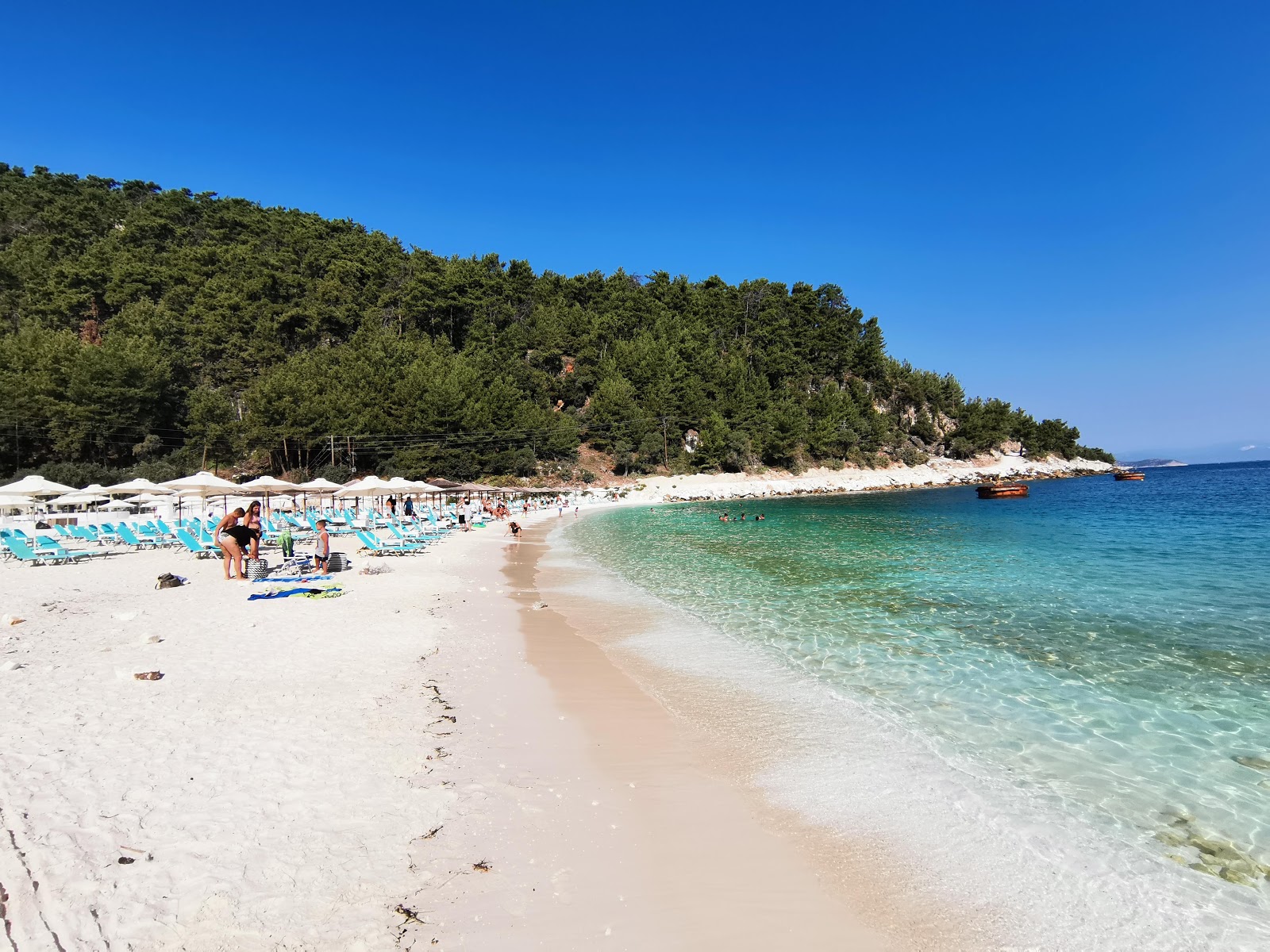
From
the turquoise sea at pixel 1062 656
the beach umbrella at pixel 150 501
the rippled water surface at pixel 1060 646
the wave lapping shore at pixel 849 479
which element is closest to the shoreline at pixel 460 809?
the turquoise sea at pixel 1062 656

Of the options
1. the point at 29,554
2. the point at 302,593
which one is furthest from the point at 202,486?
the point at 302,593

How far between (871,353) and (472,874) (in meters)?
81.9

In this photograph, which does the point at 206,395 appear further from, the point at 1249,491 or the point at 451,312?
the point at 1249,491

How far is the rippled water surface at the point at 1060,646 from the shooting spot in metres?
4.31

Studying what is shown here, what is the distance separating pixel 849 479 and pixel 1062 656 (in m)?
59.5

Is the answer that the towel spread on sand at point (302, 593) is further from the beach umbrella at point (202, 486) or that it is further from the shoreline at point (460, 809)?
the beach umbrella at point (202, 486)

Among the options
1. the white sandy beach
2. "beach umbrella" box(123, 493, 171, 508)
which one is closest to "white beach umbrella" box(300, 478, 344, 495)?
"beach umbrella" box(123, 493, 171, 508)

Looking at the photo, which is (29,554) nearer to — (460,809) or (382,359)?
(460,809)

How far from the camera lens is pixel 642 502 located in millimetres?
46344

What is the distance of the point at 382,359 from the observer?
48.6 m

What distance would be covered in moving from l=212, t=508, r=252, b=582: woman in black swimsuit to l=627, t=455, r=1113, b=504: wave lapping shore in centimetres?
3555

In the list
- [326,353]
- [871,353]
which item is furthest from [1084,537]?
[871,353]

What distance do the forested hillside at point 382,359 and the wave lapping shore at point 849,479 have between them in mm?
2192

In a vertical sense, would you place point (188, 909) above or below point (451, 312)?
below
